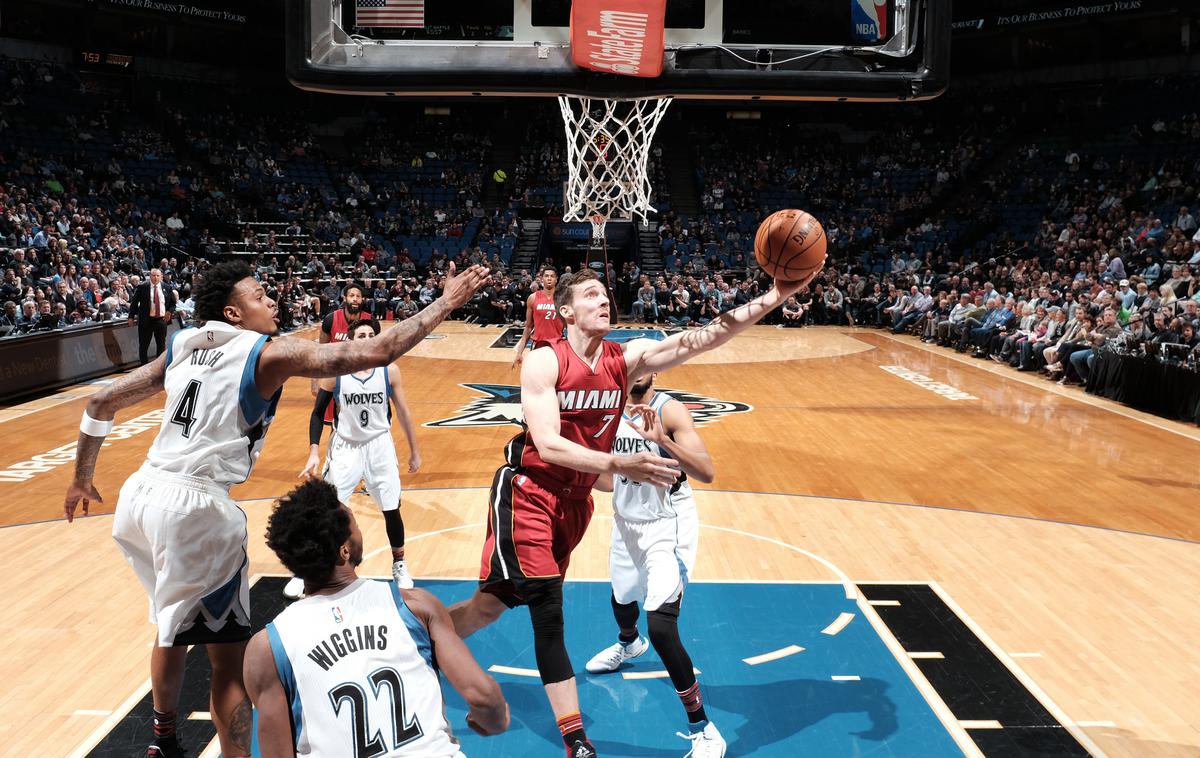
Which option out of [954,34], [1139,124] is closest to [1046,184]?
[1139,124]

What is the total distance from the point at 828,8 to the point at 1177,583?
5341mm

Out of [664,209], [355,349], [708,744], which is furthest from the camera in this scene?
[664,209]

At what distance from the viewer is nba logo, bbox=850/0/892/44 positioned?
26.7ft

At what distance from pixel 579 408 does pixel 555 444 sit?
330 mm

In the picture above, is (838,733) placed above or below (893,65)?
below

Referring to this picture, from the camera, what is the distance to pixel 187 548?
3381mm

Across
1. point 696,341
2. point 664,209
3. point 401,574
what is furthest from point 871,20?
point 664,209

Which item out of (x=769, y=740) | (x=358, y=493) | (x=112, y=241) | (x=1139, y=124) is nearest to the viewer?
(x=769, y=740)

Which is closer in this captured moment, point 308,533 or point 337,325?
point 308,533

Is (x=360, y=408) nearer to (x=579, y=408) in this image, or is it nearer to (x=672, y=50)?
(x=579, y=408)

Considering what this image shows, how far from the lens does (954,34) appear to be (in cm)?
3042

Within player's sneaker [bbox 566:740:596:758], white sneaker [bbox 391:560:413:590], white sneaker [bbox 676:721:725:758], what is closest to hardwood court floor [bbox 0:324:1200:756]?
white sneaker [bbox 391:560:413:590]

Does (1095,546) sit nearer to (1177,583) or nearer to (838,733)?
(1177,583)

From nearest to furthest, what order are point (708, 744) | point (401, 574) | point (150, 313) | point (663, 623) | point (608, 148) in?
point (708, 744)
point (663, 623)
point (401, 574)
point (608, 148)
point (150, 313)
